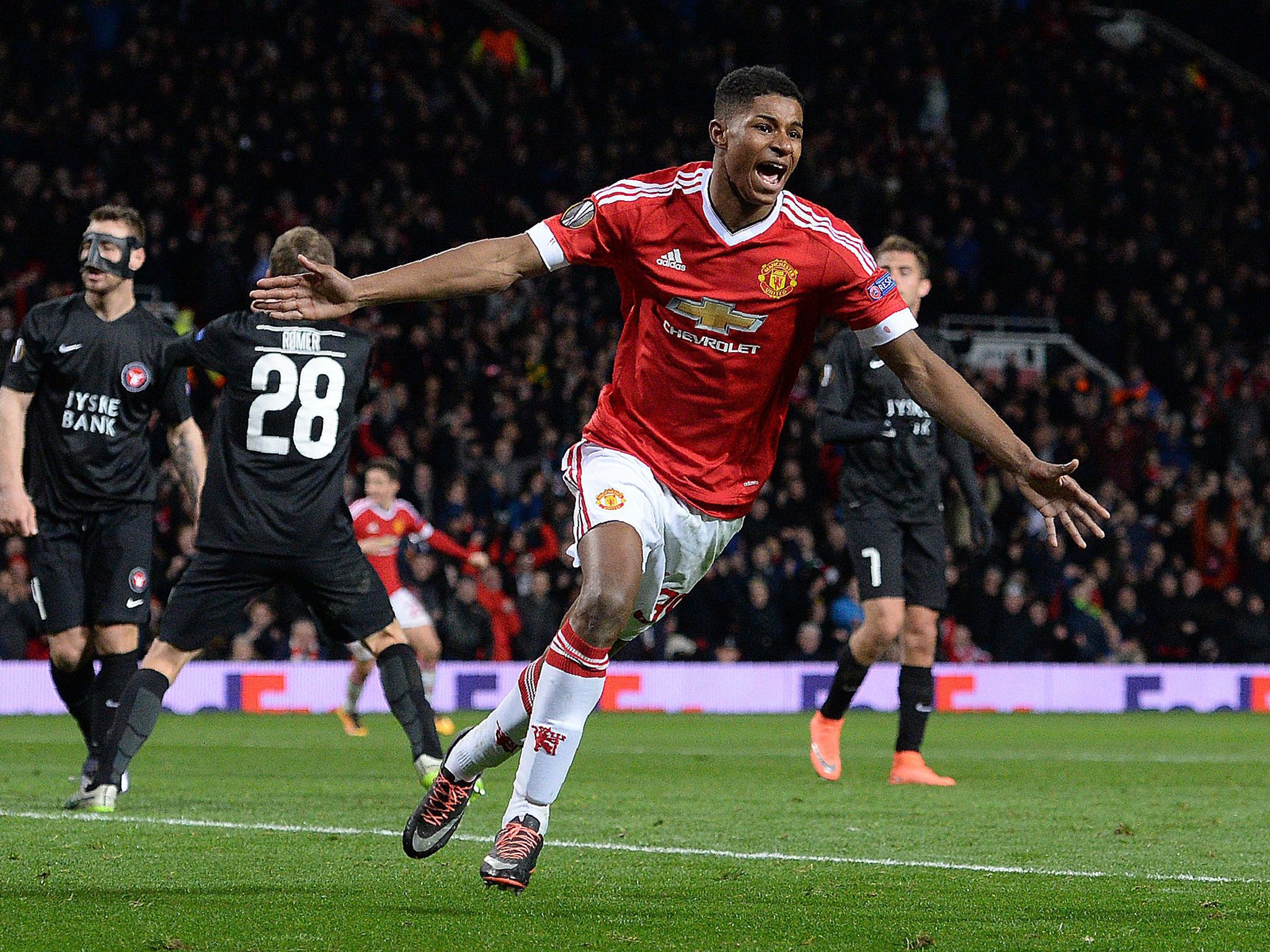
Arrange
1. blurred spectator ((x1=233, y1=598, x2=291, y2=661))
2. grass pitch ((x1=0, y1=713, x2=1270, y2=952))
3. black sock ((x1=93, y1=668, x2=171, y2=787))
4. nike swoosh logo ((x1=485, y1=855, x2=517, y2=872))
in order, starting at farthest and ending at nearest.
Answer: blurred spectator ((x1=233, y1=598, x2=291, y2=661)), black sock ((x1=93, y1=668, x2=171, y2=787)), nike swoosh logo ((x1=485, y1=855, x2=517, y2=872)), grass pitch ((x1=0, y1=713, x2=1270, y2=952))

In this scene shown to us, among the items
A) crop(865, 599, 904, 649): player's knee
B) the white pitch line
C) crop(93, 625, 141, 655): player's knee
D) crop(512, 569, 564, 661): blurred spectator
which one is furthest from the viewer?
crop(512, 569, 564, 661): blurred spectator

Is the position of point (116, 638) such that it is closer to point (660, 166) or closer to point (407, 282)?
point (407, 282)

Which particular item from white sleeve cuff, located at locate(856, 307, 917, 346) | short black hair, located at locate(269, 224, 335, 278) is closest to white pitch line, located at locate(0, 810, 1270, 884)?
white sleeve cuff, located at locate(856, 307, 917, 346)

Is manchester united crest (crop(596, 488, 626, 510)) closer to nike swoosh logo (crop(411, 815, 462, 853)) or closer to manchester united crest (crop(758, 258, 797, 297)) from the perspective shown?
manchester united crest (crop(758, 258, 797, 297))

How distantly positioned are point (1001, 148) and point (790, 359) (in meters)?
20.1

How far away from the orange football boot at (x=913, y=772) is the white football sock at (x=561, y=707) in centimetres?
432

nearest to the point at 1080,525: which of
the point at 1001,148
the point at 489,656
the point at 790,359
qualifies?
the point at 790,359

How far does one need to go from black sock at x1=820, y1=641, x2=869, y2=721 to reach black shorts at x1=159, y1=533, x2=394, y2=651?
2.66 metres

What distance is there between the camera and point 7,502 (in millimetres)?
7543

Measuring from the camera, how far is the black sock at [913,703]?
9297 millimetres

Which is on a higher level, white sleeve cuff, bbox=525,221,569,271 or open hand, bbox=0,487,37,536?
white sleeve cuff, bbox=525,221,569,271

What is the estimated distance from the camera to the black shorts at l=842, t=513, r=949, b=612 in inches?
363

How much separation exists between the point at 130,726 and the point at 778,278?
344 centimetres

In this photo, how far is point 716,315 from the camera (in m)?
5.34
